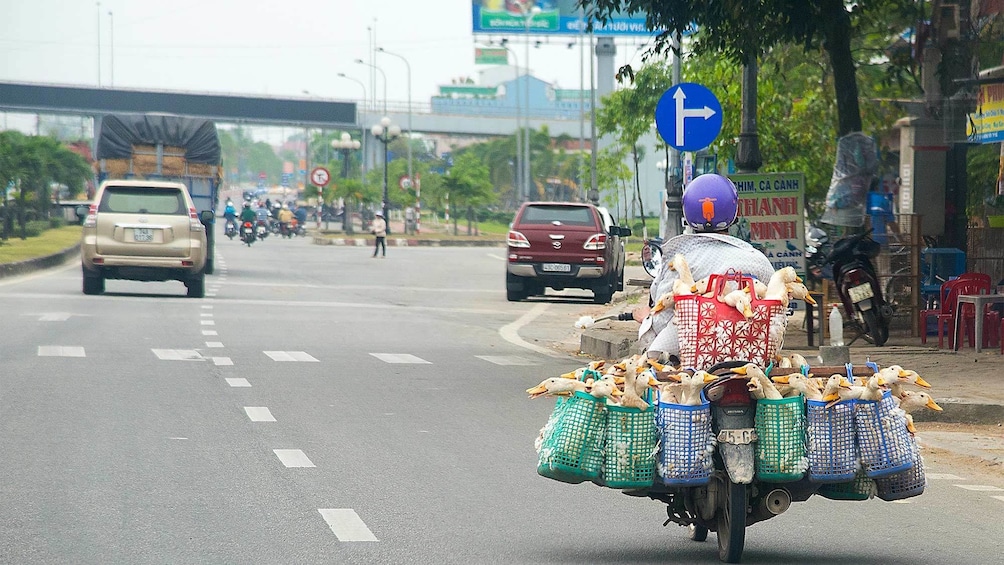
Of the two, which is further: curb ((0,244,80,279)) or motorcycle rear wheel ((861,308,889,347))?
curb ((0,244,80,279))

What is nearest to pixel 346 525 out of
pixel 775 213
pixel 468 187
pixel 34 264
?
pixel 775 213

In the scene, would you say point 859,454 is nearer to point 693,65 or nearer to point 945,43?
point 945,43

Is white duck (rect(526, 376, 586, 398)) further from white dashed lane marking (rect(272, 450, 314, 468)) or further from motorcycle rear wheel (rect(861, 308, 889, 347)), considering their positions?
motorcycle rear wheel (rect(861, 308, 889, 347))

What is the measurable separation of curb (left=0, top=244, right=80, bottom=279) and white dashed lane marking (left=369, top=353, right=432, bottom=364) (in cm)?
1620

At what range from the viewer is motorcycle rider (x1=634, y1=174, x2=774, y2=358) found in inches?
249

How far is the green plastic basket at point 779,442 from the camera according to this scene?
597cm

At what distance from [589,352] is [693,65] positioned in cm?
2189

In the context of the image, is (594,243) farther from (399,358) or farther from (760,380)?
(760,380)

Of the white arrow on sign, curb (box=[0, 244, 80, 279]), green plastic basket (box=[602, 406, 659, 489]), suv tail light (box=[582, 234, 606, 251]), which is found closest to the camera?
green plastic basket (box=[602, 406, 659, 489])

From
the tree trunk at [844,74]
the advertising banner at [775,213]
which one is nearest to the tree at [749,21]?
the tree trunk at [844,74]

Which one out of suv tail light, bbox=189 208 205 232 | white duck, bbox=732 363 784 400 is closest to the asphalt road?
white duck, bbox=732 363 784 400

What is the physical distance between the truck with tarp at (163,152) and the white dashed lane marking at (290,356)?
16.5 metres

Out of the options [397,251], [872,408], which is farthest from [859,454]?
[397,251]

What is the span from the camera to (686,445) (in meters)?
5.96
